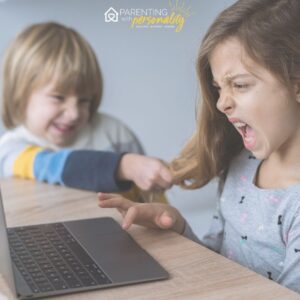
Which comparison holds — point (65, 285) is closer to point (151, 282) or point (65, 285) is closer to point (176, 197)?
point (151, 282)

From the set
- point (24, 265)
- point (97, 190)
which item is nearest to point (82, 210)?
point (97, 190)

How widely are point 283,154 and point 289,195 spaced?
8 centimetres

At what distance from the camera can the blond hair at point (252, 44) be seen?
878mm

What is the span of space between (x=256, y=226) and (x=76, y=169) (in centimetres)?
44

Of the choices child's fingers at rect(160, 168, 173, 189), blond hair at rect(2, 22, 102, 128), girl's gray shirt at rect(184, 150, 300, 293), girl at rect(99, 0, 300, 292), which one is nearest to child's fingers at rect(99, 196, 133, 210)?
Result: girl at rect(99, 0, 300, 292)

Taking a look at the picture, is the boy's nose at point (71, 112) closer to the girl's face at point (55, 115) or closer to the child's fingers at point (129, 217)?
the girl's face at point (55, 115)

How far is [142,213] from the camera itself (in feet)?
3.10

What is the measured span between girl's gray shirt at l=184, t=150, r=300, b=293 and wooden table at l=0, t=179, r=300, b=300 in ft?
0.37

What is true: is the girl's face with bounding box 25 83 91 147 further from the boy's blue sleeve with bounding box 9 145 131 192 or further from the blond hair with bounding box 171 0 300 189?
the blond hair with bounding box 171 0 300 189

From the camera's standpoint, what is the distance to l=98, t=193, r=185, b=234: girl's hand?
93 cm

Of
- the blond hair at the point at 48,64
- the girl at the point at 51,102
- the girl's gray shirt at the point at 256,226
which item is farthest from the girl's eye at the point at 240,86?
the blond hair at the point at 48,64

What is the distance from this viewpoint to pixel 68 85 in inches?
59.2

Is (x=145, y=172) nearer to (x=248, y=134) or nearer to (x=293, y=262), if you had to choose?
(x=248, y=134)

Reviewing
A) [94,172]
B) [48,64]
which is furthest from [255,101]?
[48,64]
